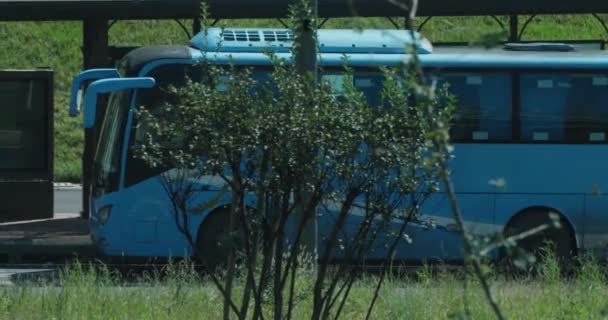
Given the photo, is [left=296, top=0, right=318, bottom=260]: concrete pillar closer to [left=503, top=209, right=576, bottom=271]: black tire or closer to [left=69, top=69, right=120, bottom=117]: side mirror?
[left=503, top=209, right=576, bottom=271]: black tire

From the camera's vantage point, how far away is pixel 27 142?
1941 cm

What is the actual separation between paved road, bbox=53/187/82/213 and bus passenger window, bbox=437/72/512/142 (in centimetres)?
1010

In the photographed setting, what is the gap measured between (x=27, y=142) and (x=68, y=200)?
6.61 metres

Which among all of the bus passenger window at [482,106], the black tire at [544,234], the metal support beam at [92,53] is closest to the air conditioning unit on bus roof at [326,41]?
the bus passenger window at [482,106]

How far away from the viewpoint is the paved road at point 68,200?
23500mm

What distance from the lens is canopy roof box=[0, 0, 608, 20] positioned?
1795cm

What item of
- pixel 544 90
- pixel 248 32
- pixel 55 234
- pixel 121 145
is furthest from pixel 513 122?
pixel 55 234

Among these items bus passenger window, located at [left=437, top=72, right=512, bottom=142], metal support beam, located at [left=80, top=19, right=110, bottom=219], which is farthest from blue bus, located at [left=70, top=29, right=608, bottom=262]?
metal support beam, located at [left=80, top=19, right=110, bottom=219]

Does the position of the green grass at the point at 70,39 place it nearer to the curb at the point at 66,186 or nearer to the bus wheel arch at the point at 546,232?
the curb at the point at 66,186

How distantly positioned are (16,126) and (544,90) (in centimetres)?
873

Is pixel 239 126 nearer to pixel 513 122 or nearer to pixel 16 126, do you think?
pixel 513 122

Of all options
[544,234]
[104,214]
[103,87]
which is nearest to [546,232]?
[544,234]

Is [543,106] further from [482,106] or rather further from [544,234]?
[544,234]

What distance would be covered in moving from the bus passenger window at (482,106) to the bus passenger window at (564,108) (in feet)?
0.74
